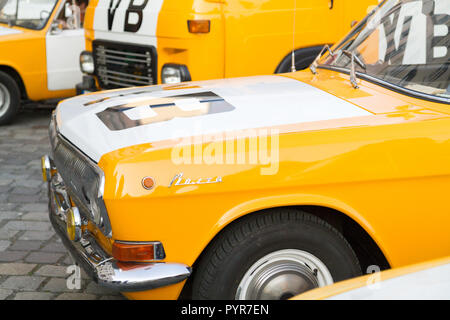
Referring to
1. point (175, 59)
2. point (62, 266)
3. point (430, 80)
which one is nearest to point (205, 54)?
point (175, 59)

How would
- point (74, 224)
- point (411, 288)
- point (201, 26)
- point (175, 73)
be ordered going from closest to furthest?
point (411, 288), point (74, 224), point (201, 26), point (175, 73)

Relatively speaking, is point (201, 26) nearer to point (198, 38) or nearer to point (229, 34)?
point (198, 38)

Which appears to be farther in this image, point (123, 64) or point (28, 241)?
point (123, 64)

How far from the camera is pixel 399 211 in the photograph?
296 centimetres

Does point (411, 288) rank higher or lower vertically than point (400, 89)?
lower

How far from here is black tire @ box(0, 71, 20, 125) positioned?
853cm

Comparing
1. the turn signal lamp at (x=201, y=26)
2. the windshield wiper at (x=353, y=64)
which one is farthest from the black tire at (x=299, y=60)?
the windshield wiper at (x=353, y=64)

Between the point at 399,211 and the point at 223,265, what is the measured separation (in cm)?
82

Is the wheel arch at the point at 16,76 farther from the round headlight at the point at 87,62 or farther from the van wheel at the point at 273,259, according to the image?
the van wheel at the point at 273,259

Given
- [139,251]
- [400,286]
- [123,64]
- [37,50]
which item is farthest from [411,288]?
[37,50]

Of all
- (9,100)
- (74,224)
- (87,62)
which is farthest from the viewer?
(9,100)

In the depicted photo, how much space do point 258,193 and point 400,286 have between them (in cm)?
83

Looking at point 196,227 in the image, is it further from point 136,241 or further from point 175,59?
point 175,59

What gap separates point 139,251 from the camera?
9.20 feet
